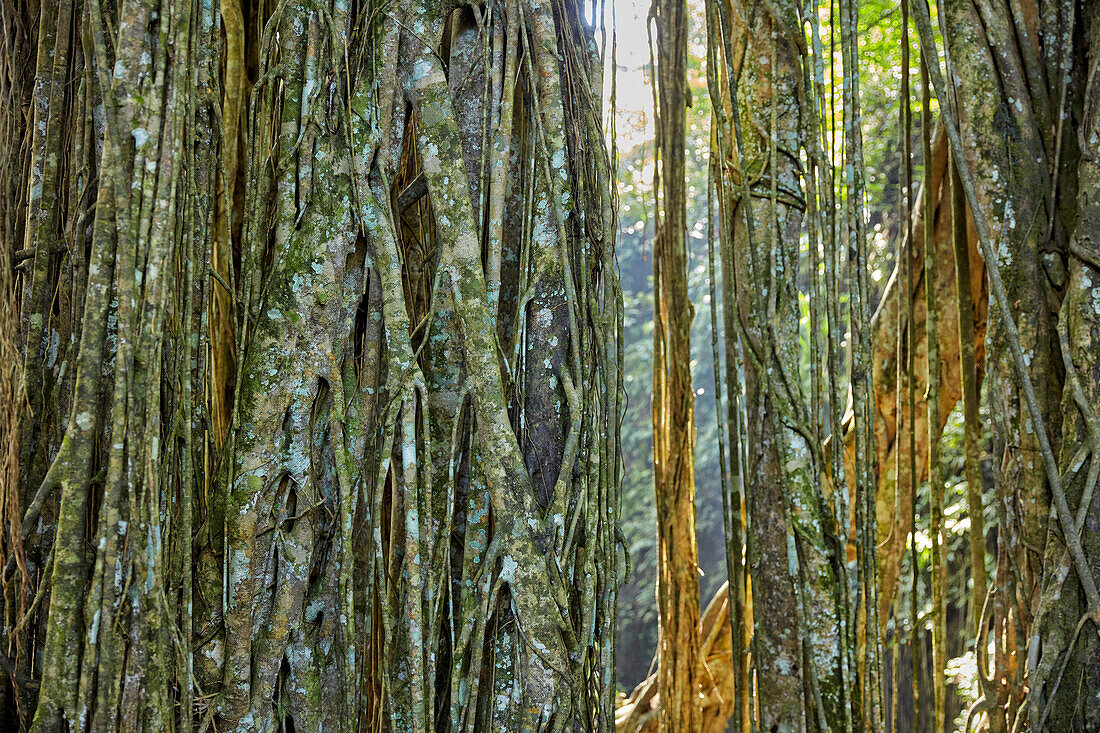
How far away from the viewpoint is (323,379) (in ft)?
5.20

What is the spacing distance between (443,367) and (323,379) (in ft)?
0.77

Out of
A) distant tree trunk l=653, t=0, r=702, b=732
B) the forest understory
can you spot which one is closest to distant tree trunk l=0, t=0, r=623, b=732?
the forest understory

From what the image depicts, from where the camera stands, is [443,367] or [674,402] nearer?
[443,367]

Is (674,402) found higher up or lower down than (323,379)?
higher up

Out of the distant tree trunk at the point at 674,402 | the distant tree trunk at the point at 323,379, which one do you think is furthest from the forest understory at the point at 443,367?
the distant tree trunk at the point at 674,402

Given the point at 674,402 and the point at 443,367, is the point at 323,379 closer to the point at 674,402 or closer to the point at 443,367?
the point at 443,367

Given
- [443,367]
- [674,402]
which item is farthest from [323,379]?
[674,402]

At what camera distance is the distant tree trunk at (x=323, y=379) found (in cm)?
134

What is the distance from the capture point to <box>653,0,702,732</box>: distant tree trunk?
2531 mm

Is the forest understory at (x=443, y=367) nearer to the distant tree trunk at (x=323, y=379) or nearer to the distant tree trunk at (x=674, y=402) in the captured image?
the distant tree trunk at (x=323, y=379)

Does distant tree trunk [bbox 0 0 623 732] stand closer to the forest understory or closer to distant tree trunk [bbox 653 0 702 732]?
the forest understory

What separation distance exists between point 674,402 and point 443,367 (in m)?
1.30

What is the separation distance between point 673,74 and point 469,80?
104 cm

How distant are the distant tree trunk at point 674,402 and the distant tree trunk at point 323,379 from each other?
2.80 ft
